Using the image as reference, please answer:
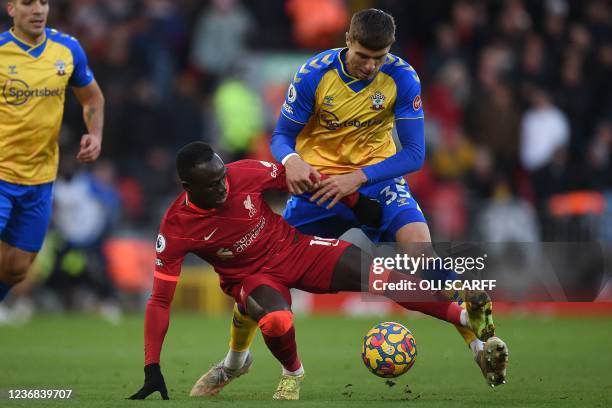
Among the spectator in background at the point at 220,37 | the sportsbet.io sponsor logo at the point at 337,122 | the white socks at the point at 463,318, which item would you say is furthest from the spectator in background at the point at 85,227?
the white socks at the point at 463,318

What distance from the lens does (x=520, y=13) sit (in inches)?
742

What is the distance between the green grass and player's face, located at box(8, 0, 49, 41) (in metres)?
2.64

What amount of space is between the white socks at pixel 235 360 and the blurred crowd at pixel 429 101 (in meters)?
8.74

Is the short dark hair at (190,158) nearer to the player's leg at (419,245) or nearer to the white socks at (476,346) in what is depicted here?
the player's leg at (419,245)

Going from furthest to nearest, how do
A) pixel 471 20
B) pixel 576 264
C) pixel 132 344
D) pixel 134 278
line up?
pixel 471 20 < pixel 134 278 < pixel 132 344 < pixel 576 264

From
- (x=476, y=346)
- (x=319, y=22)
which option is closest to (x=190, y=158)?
(x=476, y=346)

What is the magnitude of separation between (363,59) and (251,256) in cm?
152

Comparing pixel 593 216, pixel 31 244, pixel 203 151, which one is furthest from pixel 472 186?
pixel 203 151

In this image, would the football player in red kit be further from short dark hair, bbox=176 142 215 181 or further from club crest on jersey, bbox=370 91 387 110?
club crest on jersey, bbox=370 91 387 110

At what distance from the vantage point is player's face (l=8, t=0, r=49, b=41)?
352 inches

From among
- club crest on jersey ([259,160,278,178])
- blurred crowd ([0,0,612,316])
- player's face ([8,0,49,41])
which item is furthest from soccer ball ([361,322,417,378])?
blurred crowd ([0,0,612,316])

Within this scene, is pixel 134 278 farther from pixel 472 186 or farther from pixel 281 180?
pixel 281 180

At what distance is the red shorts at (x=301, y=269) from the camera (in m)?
8.14

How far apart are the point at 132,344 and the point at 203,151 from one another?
18.6 feet
